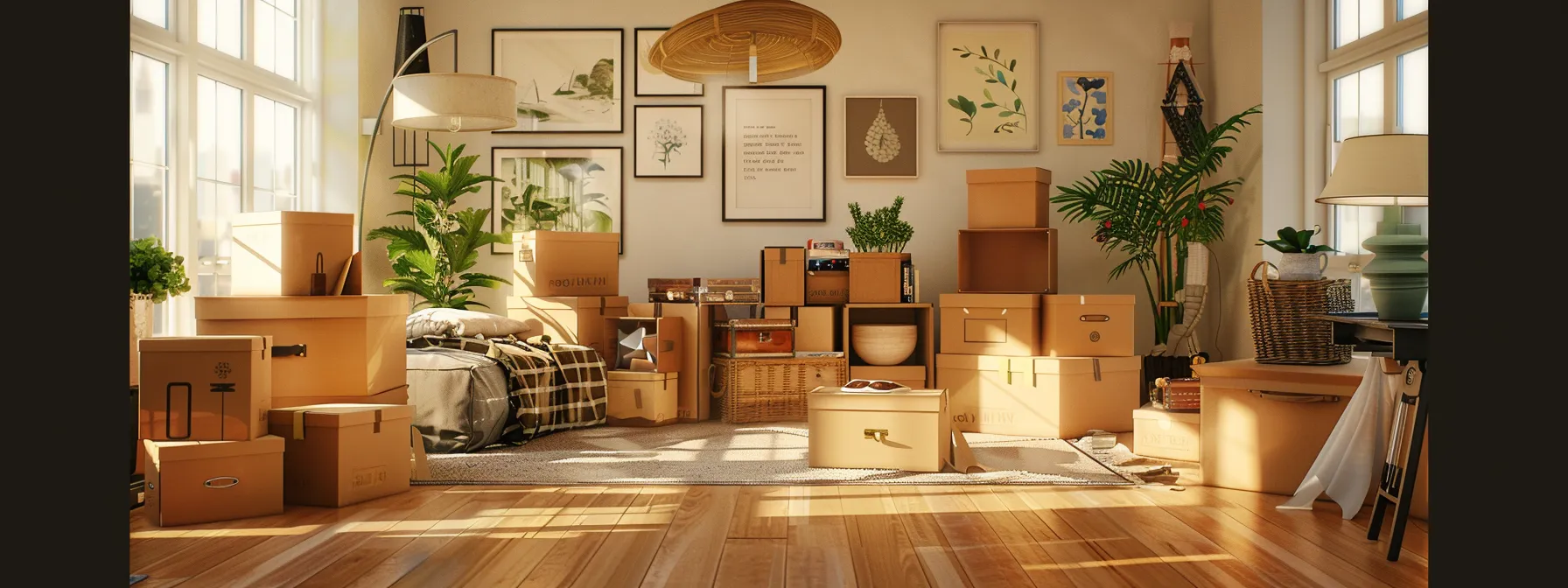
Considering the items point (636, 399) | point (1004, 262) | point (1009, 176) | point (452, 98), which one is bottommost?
point (636, 399)

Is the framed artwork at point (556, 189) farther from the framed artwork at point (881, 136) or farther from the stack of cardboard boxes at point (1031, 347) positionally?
the stack of cardboard boxes at point (1031, 347)

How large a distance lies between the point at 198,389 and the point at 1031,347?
3.56 meters

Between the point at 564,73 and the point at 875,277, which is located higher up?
the point at 564,73

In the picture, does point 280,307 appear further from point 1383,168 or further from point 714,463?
point 1383,168

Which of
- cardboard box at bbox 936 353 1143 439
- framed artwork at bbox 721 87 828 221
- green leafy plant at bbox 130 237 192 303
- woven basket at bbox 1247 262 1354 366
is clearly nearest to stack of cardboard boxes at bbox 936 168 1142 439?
cardboard box at bbox 936 353 1143 439

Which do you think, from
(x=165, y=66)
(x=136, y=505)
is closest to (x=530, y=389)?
(x=136, y=505)

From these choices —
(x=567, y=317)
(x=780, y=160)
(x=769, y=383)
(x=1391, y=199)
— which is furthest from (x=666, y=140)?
(x=1391, y=199)

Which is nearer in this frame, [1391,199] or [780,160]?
[1391,199]

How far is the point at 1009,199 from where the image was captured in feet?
17.5

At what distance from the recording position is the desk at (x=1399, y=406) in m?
2.39

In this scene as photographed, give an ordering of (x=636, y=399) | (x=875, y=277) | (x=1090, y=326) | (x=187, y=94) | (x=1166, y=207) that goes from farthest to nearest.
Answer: (x=875, y=277)
(x=1166, y=207)
(x=636, y=399)
(x=1090, y=326)
(x=187, y=94)

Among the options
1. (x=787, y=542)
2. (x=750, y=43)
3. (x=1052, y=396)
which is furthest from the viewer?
(x=1052, y=396)

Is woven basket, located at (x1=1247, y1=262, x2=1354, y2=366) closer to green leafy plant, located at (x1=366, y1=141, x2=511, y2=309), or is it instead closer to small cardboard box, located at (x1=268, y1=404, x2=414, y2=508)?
small cardboard box, located at (x1=268, y1=404, x2=414, y2=508)
